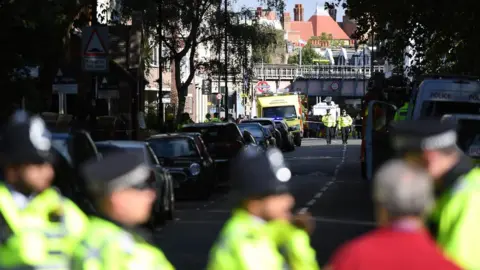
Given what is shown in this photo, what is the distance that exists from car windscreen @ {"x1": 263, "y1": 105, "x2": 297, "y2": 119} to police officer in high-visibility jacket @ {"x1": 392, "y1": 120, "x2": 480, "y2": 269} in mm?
63271

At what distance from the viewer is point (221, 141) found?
29844 millimetres

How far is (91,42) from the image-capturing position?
2516cm

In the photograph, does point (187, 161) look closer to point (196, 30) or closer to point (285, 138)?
point (196, 30)

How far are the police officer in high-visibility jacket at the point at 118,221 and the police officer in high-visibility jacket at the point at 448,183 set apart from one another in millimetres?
1209

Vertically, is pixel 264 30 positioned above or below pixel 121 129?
above

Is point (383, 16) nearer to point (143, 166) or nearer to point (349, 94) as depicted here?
point (143, 166)

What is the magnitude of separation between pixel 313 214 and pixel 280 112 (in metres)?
49.4

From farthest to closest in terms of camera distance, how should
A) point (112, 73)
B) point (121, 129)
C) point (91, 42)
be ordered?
point (112, 73)
point (121, 129)
point (91, 42)

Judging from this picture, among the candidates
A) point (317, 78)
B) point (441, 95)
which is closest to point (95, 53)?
Answer: point (441, 95)

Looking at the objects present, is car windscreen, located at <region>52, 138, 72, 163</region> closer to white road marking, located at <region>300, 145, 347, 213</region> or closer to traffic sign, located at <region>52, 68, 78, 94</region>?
white road marking, located at <region>300, 145, 347, 213</region>

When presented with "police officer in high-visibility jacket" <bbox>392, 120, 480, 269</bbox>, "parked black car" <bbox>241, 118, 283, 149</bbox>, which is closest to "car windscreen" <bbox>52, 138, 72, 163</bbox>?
"police officer in high-visibility jacket" <bbox>392, 120, 480, 269</bbox>

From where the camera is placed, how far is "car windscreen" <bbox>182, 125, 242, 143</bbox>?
29906 millimetres

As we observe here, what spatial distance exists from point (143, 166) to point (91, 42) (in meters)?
20.5

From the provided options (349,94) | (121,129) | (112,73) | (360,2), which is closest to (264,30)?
(112,73)
